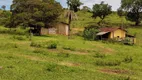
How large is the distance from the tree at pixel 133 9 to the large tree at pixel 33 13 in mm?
29571

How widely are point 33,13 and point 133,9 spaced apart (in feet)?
114

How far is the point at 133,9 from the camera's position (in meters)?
68.6

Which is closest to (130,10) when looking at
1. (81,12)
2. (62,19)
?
(81,12)

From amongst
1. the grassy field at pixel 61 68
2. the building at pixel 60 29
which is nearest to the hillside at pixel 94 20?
the building at pixel 60 29

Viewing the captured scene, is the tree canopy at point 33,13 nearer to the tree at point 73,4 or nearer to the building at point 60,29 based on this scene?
the building at point 60,29

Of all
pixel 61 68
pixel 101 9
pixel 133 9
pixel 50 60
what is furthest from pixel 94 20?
pixel 61 68

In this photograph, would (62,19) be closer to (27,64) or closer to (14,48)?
(14,48)

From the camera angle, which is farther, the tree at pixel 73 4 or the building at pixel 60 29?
the tree at pixel 73 4

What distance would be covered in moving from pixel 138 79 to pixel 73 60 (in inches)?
258

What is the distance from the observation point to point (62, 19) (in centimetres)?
4884

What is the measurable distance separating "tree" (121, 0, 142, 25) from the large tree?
29571 mm

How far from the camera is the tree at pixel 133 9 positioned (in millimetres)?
67188

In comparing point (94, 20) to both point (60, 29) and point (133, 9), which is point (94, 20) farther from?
point (60, 29)

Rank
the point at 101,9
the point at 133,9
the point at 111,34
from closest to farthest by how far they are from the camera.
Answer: the point at 111,34, the point at 101,9, the point at 133,9
